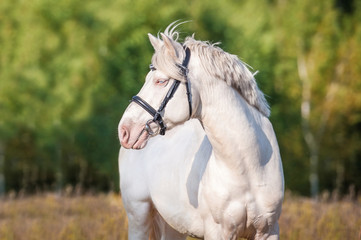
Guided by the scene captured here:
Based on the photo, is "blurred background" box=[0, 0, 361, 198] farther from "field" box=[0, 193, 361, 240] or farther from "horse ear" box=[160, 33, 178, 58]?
"horse ear" box=[160, 33, 178, 58]

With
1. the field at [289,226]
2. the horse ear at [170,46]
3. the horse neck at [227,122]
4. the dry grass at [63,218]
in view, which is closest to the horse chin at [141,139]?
the horse neck at [227,122]

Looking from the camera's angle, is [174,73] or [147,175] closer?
[174,73]

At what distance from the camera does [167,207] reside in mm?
4969

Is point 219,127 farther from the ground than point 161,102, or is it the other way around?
point 161,102

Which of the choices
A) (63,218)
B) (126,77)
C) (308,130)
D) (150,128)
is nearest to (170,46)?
(150,128)

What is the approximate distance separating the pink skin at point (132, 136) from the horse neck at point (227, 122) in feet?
1.54

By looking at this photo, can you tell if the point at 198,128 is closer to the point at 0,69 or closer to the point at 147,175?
the point at 147,175

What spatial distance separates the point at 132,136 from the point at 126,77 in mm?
16258

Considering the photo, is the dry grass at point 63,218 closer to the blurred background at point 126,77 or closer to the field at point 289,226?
the field at point 289,226

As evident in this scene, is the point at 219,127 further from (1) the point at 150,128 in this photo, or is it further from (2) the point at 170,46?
(2) the point at 170,46

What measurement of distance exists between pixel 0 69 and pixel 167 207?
1796cm

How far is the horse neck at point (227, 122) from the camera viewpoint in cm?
414

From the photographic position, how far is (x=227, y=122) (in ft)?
13.6

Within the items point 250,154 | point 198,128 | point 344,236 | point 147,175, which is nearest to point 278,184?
point 250,154
